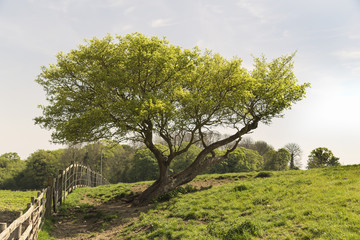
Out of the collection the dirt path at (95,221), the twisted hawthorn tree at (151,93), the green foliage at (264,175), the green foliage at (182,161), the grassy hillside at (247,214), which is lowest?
the dirt path at (95,221)

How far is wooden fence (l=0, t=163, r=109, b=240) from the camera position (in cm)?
841

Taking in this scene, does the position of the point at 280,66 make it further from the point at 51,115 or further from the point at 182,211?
the point at 51,115

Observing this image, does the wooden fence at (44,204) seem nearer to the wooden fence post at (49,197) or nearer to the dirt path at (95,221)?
the wooden fence post at (49,197)

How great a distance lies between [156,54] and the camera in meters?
16.5

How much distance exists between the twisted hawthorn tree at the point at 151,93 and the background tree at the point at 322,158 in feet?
101

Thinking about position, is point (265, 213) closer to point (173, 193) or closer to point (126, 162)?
point (173, 193)

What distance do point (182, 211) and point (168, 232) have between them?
2.79 m

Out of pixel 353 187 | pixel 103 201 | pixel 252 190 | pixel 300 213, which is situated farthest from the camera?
pixel 103 201

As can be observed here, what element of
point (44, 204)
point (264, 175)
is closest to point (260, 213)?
point (264, 175)

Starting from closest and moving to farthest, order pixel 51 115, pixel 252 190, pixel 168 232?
1. pixel 168 232
2. pixel 252 190
3. pixel 51 115

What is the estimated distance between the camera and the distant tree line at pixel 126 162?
48188 mm

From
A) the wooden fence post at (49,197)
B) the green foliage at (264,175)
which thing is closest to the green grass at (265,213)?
the green foliage at (264,175)

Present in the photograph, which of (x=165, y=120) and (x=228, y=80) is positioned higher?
(x=228, y=80)

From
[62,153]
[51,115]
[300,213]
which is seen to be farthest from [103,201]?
[62,153]
